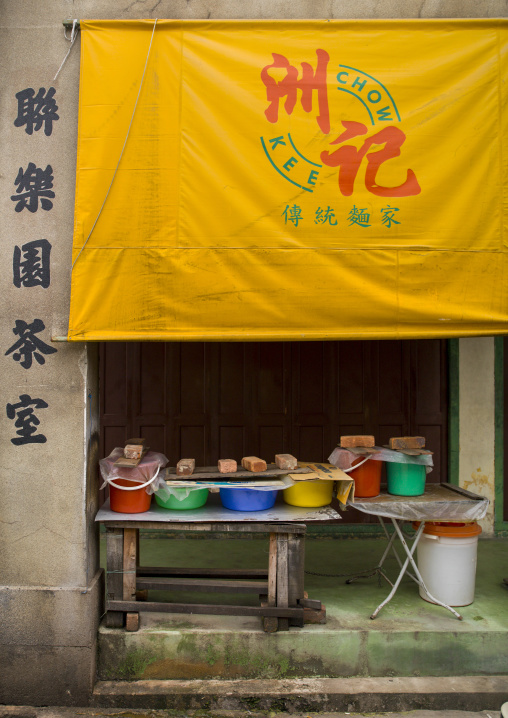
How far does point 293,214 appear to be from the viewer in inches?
157

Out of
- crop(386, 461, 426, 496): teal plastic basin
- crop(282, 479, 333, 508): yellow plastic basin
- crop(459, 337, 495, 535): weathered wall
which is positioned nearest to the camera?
crop(282, 479, 333, 508): yellow plastic basin

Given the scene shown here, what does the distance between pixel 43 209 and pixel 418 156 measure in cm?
283

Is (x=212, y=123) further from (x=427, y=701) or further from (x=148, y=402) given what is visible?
(x=427, y=701)

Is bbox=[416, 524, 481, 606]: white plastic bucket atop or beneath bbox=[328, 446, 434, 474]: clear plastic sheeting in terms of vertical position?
beneath

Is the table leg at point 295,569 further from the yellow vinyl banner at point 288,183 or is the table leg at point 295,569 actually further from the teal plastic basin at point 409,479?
the yellow vinyl banner at point 288,183

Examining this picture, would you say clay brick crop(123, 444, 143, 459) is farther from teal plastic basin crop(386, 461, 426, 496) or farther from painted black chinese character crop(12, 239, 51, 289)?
teal plastic basin crop(386, 461, 426, 496)

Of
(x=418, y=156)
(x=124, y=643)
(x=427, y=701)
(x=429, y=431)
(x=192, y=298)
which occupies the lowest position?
(x=427, y=701)

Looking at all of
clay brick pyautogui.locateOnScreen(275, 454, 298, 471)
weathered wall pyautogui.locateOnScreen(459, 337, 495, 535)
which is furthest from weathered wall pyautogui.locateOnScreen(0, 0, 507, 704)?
weathered wall pyautogui.locateOnScreen(459, 337, 495, 535)

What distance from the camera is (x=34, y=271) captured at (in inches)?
161

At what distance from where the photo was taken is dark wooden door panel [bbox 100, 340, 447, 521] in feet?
22.4

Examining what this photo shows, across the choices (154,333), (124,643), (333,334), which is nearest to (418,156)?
(333,334)

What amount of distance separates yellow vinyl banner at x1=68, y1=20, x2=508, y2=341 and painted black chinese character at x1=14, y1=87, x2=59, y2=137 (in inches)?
11.8

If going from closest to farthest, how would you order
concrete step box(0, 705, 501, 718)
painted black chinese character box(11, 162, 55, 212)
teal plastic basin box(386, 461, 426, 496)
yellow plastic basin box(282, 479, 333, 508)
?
1. concrete step box(0, 705, 501, 718)
2. painted black chinese character box(11, 162, 55, 212)
3. yellow plastic basin box(282, 479, 333, 508)
4. teal plastic basin box(386, 461, 426, 496)

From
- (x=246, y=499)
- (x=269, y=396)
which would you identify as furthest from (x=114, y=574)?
(x=269, y=396)
